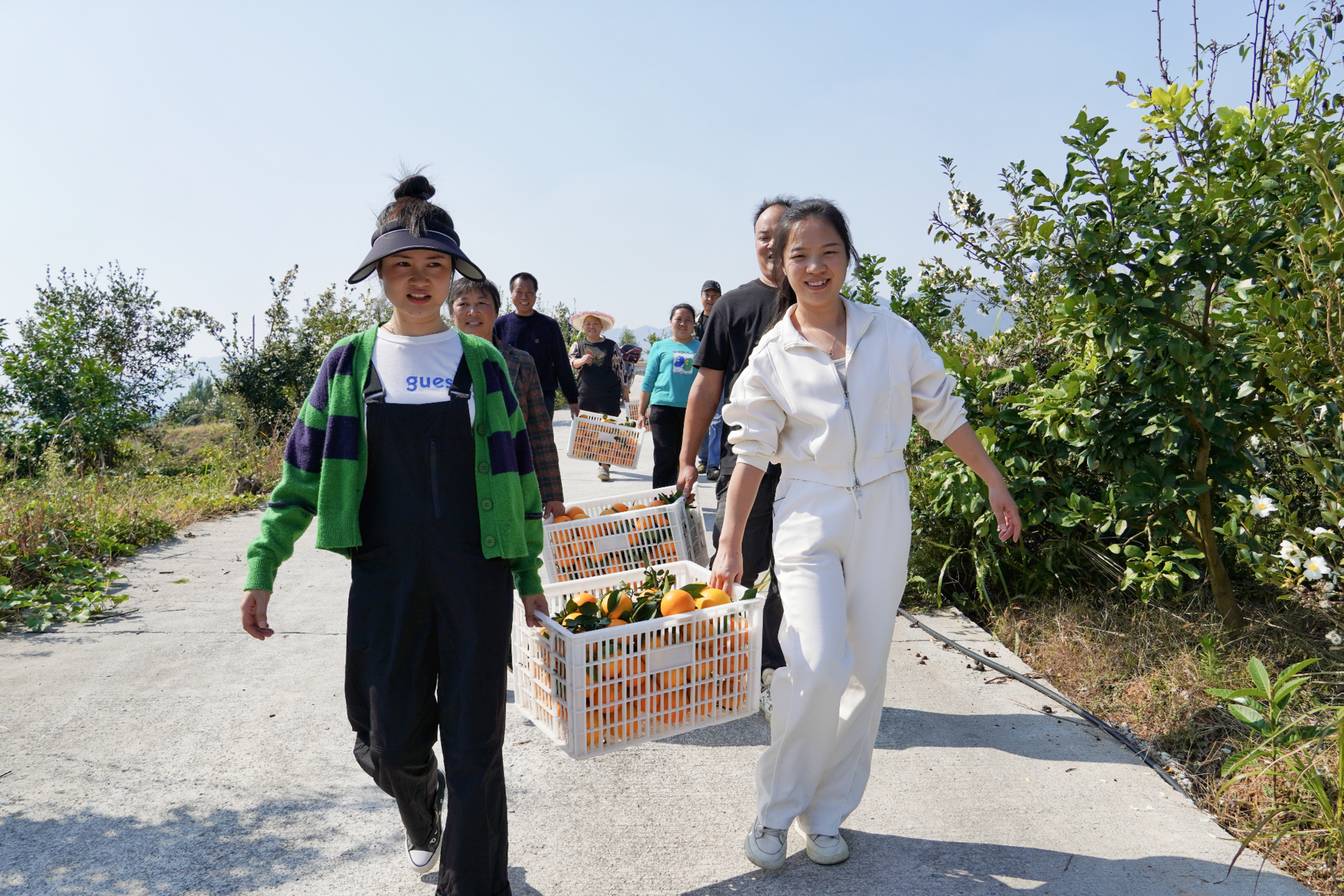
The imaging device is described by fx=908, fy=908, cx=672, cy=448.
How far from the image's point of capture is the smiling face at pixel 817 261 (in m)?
3.02

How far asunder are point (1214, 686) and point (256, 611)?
378 centimetres

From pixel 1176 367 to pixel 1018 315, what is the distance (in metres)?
2.43

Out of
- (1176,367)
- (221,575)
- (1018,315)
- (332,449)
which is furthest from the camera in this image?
(221,575)

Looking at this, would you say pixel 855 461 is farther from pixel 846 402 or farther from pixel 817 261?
pixel 817 261

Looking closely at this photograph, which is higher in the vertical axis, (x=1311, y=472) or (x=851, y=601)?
(x=1311, y=472)

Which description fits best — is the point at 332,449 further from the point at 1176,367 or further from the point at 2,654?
the point at 2,654

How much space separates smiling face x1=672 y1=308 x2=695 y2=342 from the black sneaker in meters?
6.81

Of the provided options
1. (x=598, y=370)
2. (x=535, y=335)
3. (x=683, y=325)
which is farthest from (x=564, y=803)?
(x=598, y=370)

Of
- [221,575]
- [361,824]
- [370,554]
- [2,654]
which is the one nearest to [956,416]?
[370,554]

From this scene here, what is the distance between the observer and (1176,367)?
3.77 meters

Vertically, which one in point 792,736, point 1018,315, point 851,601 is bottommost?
point 792,736

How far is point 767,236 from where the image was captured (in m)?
4.32

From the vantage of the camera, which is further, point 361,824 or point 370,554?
point 361,824

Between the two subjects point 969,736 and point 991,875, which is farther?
point 969,736
